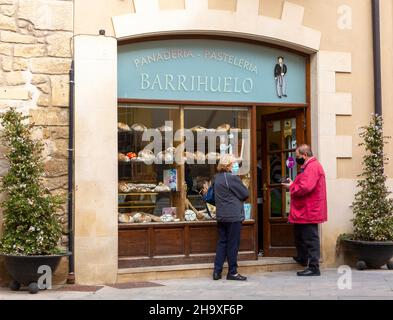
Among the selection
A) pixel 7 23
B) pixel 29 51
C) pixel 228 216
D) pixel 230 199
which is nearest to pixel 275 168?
pixel 230 199

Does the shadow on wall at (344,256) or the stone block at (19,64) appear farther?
the shadow on wall at (344,256)

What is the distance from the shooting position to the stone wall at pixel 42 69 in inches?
347

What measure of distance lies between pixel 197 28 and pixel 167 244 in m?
3.14

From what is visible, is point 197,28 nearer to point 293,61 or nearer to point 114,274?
point 293,61

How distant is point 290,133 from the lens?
35.6 feet

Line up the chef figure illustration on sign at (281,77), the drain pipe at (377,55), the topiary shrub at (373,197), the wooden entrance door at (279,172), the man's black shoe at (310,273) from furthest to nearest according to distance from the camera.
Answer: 1. the wooden entrance door at (279,172)
2. the drain pipe at (377,55)
3. the chef figure illustration on sign at (281,77)
4. the topiary shrub at (373,197)
5. the man's black shoe at (310,273)

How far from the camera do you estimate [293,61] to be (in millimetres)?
10531

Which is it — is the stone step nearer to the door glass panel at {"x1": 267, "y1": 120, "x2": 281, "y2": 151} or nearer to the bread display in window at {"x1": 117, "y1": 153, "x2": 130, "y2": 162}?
the bread display in window at {"x1": 117, "y1": 153, "x2": 130, "y2": 162}

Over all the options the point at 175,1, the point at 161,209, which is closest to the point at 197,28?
the point at 175,1

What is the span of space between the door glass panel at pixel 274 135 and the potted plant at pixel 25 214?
13.1 feet

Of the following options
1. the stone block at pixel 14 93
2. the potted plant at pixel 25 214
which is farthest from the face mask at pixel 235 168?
the stone block at pixel 14 93

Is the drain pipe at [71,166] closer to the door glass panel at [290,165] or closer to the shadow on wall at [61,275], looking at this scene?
the shadow on wall at [61,275]

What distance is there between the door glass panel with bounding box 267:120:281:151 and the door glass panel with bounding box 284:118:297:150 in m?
0.14

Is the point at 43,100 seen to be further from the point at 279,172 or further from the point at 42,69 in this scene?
the point at 279,172
